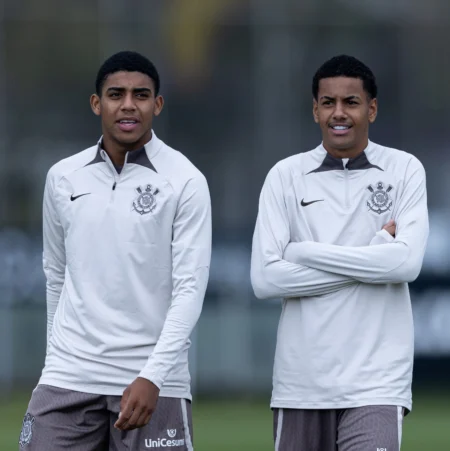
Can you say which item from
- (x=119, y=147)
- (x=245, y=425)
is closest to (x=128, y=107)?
(x=119, y=147)

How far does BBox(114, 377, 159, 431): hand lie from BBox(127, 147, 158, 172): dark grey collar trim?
885 mm

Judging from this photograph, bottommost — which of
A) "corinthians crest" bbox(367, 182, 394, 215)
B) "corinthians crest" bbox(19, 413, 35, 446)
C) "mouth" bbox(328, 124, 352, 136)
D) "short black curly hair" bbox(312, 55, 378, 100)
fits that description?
"corinthians crest" bbox(19, 413, 35, 446)

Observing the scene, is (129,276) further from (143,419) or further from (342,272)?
(342,272)

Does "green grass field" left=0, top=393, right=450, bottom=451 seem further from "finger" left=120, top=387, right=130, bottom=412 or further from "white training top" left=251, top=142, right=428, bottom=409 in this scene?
"finger" left=120, top=387, right=130, bottom=412

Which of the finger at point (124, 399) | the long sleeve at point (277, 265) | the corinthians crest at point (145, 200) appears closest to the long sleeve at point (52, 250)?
the corinthians crest at point (145, 200)

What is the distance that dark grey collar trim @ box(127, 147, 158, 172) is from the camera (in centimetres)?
564

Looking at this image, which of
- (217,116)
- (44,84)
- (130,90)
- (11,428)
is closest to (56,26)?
(44,84)

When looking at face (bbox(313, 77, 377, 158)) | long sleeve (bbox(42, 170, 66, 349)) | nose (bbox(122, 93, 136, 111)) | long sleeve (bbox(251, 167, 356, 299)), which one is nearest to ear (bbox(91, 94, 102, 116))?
nose (bbox(122, 93, 136, 111))

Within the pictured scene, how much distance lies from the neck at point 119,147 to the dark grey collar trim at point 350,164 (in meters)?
0.71

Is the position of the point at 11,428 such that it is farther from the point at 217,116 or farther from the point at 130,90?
the point at 130,90

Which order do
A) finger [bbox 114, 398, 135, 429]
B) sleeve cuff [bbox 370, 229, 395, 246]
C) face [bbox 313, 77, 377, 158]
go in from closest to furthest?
finger [bbox 114, 398, 135, 429] < sleeve cuff [bbox 370, 229, 395, 246] < face [bbox 313, 77, 377, 158]

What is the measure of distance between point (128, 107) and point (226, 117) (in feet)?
24.3

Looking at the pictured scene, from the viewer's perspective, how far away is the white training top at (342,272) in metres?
5.58

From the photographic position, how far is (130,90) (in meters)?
5.62
